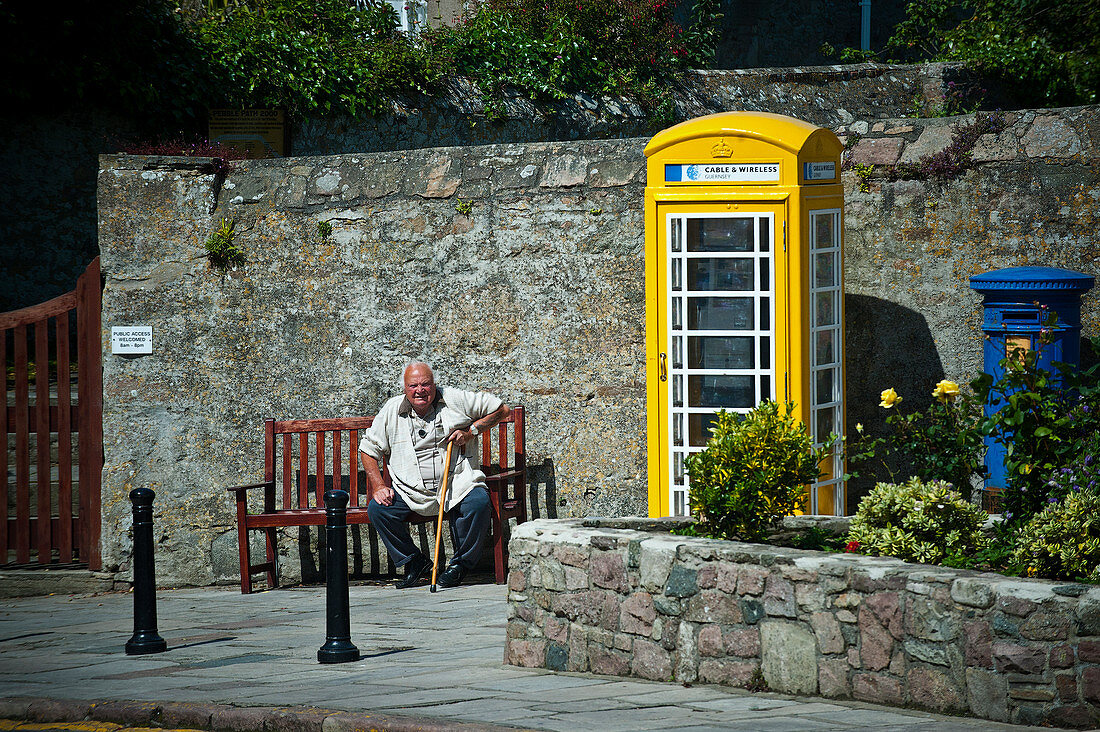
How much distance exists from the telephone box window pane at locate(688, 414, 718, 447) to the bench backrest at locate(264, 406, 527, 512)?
1.35 m

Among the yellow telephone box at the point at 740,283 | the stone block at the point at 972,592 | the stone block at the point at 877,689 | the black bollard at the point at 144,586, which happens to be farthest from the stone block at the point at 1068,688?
the black bollard at the point at 144,586

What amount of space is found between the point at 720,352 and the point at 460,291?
6.87ft

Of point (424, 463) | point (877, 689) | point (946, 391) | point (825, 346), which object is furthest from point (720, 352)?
point (877, 689)

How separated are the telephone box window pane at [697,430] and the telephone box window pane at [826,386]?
0.69 meters

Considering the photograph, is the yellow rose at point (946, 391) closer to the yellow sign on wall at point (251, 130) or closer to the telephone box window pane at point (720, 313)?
the telephone box window pane at point (720, 313)

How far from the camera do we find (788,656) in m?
5.13

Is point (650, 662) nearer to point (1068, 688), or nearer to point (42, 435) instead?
point (1068, 688)

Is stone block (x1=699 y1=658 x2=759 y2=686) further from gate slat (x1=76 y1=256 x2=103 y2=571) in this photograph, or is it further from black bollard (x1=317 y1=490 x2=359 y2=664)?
gate slat (x1=76 y1=256 x2=103 y2=571)

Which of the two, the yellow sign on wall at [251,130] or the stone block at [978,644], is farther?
the yellow sign on wall at [251,130]

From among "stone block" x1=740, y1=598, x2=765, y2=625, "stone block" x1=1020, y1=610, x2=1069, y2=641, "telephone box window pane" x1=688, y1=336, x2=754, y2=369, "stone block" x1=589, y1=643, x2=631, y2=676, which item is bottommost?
"stone block" x1=589, y1=643, x2=631, y2=676

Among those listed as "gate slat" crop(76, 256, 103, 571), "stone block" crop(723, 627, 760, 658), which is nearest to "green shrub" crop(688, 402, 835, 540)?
"stone block" crop(723, 627, 760, 658)

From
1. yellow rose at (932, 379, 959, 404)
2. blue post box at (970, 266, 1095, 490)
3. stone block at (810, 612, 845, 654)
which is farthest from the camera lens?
blue post box at (970, 266, 1095, 490)

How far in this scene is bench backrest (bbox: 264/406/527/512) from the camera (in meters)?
8.34

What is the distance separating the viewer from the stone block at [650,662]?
5484 mm
